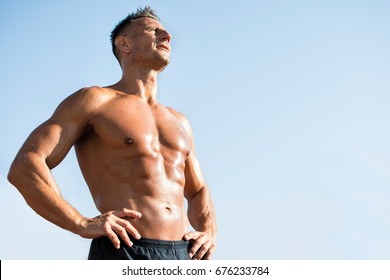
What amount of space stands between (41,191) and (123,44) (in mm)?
2007

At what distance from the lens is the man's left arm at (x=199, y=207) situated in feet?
16.8

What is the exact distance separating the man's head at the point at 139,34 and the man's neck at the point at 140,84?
192 millimetres

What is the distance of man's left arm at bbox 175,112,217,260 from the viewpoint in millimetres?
5121

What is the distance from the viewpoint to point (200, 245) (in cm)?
507

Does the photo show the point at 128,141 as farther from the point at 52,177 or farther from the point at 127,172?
the point at 52,177

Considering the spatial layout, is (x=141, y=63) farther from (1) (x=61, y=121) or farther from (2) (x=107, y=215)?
(2) (x=107, y=215)

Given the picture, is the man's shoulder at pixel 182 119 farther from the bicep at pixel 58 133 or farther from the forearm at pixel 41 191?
the forearm at pixel 41 191

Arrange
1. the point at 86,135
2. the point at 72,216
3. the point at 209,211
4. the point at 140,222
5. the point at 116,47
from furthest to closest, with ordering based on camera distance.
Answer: the point at 116,47 → the point at 209,211 → the point at 86,135 → the point at 140,222 → the point at 72,216

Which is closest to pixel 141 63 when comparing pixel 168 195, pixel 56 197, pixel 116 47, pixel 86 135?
pixel 116 47

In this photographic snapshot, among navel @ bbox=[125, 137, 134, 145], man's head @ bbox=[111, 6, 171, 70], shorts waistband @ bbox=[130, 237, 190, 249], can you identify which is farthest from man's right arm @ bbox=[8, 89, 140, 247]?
man's head @ bbox=[111, 6, 171, 70]

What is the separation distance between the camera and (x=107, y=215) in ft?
14.8

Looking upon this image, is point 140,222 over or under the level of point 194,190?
under

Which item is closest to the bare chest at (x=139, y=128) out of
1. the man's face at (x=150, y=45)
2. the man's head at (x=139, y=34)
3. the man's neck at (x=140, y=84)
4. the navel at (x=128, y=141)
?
the navel at (x=128, y=141)
